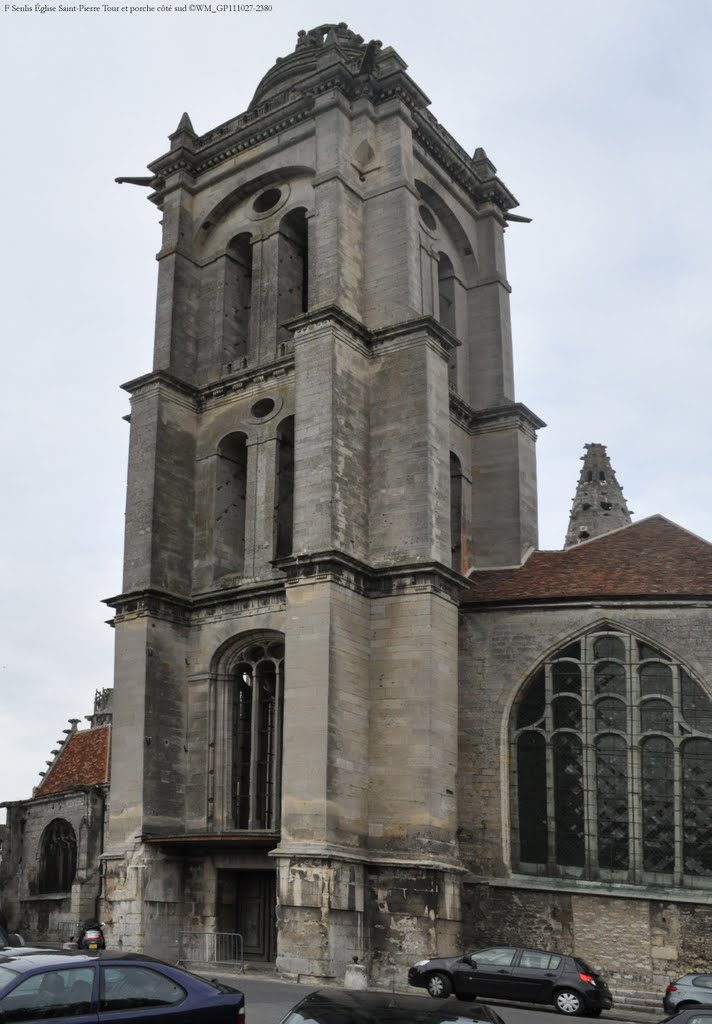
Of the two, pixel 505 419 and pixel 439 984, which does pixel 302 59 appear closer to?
pixel 505 419

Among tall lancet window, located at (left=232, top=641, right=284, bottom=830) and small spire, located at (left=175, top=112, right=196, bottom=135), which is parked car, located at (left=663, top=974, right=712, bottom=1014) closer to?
tall lancet window, located at (left=232, top=641, right=284, bottom=830)

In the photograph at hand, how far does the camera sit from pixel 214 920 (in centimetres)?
2505

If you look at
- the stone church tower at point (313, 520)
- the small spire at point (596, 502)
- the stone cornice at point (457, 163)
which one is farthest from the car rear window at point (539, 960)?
the small spire at point (596, 502)

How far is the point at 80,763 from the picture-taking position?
3856 cm

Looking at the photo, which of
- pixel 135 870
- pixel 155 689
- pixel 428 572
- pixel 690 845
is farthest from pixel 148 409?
pixel 690 845

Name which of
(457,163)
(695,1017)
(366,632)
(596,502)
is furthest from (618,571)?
(695,1017)

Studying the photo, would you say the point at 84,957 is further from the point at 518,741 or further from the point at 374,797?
the point at 518,741

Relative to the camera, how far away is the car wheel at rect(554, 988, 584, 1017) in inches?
720

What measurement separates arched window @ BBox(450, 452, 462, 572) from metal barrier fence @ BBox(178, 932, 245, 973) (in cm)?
1023

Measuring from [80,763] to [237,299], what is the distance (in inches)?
663

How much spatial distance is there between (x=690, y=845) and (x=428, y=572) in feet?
24.5

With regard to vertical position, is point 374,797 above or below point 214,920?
above

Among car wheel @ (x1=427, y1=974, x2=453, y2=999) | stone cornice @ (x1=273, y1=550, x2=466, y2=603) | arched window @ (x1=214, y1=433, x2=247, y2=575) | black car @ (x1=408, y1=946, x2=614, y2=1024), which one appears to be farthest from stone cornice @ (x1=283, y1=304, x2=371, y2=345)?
car wheel @ (x1=427, y1=974, x2=453, y2=999)

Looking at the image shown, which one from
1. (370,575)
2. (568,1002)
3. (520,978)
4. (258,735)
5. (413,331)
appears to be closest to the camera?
(568,1002)
